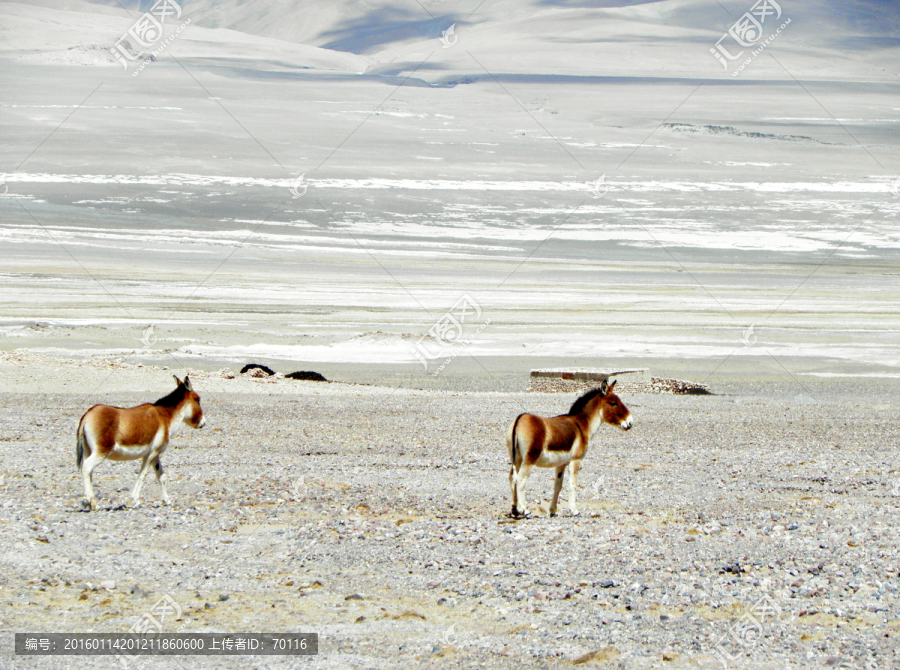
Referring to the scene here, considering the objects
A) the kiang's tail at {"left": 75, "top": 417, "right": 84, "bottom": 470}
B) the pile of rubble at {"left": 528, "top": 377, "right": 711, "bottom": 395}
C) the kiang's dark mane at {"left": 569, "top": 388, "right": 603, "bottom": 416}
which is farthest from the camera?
the pile of rubble at {"left": 528, "top": 377, "right": 711, "bottom": 395}

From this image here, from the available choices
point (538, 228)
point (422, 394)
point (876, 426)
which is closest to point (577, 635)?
point (876, 426)

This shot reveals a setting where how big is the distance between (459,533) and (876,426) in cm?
880

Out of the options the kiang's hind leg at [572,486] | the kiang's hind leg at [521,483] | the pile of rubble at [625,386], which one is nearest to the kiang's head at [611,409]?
the kiang's hind leg at [572,486]

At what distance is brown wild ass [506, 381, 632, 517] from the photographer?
6.14 m

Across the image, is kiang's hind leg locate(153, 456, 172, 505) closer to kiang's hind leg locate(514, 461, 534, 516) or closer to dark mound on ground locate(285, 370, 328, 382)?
kiang's hind leg locate(514, 461, 534, 516)

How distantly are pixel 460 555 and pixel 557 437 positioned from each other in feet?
3.40

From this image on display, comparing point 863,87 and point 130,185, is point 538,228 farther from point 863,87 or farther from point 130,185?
point 863,87

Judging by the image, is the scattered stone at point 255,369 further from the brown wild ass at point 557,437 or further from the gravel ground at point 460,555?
the brown wild ass at point 557,437

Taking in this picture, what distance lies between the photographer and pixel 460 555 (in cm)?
577

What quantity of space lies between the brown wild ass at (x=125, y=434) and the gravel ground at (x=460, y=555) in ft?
1.09

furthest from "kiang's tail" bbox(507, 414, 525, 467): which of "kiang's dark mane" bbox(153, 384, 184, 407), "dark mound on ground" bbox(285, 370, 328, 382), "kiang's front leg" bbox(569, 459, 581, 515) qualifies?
"dark mound on ground" bbox(285, 370, 328, 382)

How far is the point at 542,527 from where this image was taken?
20.9 feet

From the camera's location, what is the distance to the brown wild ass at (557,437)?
6145mm

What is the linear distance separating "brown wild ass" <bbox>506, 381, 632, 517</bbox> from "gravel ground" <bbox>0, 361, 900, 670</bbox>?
0.30 metres
